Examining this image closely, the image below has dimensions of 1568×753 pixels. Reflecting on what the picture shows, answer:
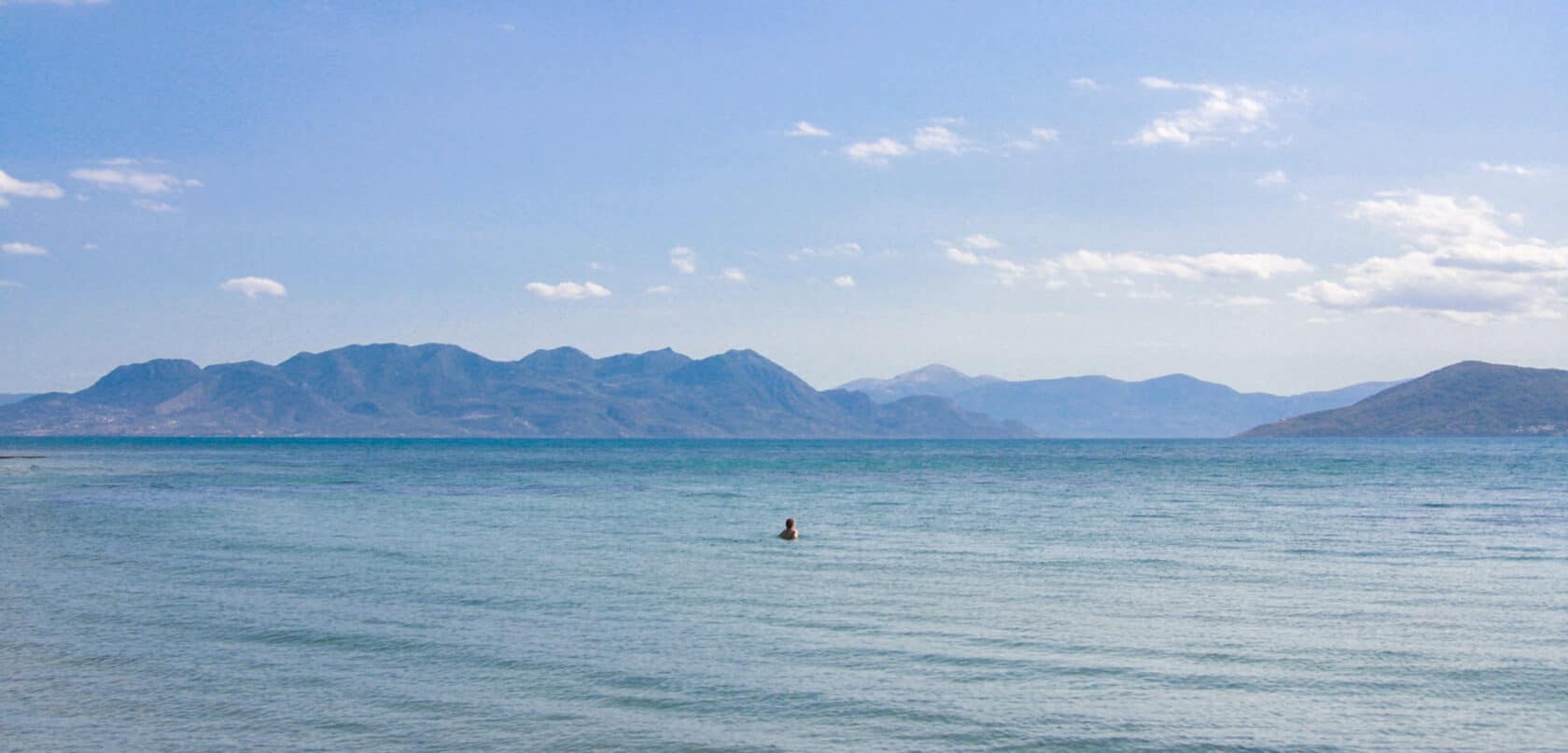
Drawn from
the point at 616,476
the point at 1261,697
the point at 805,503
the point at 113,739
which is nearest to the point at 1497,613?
the point at 1261,697

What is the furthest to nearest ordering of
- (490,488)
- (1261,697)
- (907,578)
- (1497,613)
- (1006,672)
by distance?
(490,488)
(907,578)
(1497,613)
(1006,672)
(1261,697)

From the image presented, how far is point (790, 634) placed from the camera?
21.6 meters

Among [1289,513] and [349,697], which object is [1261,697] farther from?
[1289,513]

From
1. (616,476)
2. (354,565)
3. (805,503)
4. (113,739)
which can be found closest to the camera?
(113,739)

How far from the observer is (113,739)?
15.0 meters

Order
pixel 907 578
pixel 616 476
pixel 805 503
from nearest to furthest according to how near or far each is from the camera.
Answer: pixel 907 578 → pixel 805 503 → pixel 616 476

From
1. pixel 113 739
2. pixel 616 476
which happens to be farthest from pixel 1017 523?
pixel 616 476

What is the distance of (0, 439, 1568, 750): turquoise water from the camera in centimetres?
1551

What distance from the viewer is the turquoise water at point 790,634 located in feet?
50.9

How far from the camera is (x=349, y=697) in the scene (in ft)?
56.1

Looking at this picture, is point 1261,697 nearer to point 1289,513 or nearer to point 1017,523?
point 1017,523

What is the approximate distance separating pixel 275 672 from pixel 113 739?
12.2 ft

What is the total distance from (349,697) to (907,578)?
15.3m

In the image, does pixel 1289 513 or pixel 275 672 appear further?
pixel 1289 513
